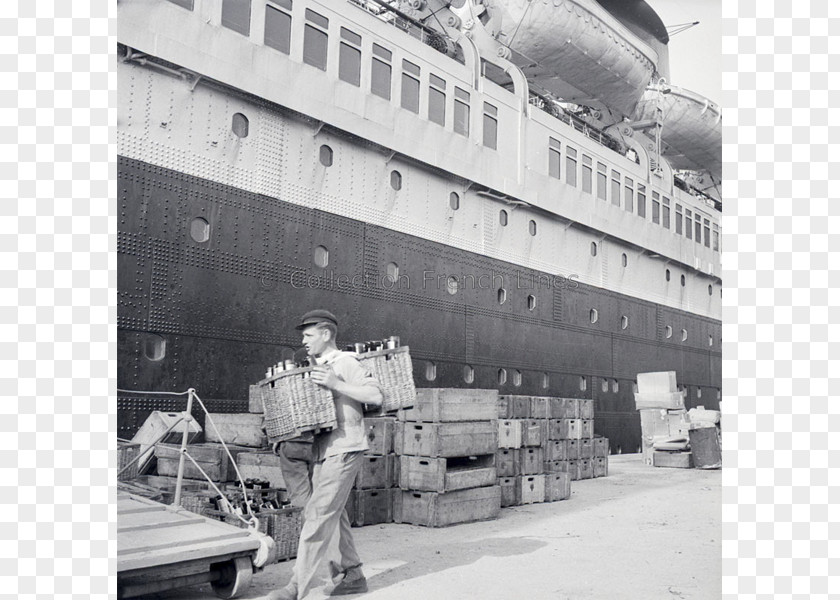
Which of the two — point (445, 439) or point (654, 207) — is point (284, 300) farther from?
point (654, 207)

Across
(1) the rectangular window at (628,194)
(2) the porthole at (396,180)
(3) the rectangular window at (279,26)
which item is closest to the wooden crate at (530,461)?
(2) the porthole at (396,180)

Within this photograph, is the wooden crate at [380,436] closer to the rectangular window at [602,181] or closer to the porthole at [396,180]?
the porthole at [396,180]

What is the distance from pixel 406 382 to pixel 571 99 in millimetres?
17662

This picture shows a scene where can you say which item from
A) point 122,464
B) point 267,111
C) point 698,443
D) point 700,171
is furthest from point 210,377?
point 700,171

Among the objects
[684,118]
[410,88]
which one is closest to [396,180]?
[410,88]

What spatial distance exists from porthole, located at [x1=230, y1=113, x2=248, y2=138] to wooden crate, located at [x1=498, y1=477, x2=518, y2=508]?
574 centimetres

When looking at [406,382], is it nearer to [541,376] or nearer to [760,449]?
[760,449]

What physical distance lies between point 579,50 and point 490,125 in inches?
190

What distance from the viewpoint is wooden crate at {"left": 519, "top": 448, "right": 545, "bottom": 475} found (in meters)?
10.1

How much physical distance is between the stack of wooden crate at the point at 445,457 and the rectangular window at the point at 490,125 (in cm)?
757

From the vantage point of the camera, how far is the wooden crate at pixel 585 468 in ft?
42.2

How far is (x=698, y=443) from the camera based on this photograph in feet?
49.3

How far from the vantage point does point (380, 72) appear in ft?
41.7

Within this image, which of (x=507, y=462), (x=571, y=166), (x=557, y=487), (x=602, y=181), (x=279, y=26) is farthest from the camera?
(x=602, y=181)
